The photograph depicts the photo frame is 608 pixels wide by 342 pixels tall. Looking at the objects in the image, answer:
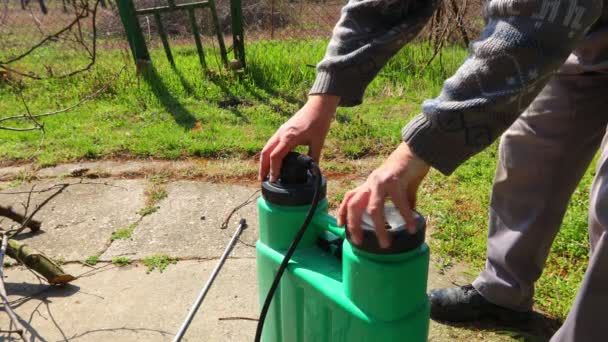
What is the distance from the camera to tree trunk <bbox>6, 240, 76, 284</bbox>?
2047 mm

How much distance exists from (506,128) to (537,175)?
31.1 inches

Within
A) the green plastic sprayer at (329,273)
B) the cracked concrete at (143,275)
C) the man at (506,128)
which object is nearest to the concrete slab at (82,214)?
the cracked concrete at (143,275)

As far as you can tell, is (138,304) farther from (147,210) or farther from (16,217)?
(16,217)

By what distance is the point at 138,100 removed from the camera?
14.9 ft

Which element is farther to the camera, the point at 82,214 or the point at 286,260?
the point at 82,214

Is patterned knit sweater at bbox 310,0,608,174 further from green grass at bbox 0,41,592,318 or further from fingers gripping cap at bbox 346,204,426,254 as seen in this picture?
green grass at bbox 0,41,592,318

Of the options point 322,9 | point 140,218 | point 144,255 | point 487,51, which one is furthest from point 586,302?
point 322,9

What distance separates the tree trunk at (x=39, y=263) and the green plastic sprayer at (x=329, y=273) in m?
1.06

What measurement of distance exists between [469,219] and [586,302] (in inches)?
54.2

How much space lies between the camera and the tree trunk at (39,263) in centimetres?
205

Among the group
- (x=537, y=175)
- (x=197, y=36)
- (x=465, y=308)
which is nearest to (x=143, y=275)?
(x=465, y=308)

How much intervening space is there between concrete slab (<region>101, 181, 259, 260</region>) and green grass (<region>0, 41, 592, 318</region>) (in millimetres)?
100

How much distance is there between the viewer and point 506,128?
996mm

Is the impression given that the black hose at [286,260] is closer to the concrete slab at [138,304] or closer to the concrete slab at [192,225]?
the concrete slab at [138,304]
